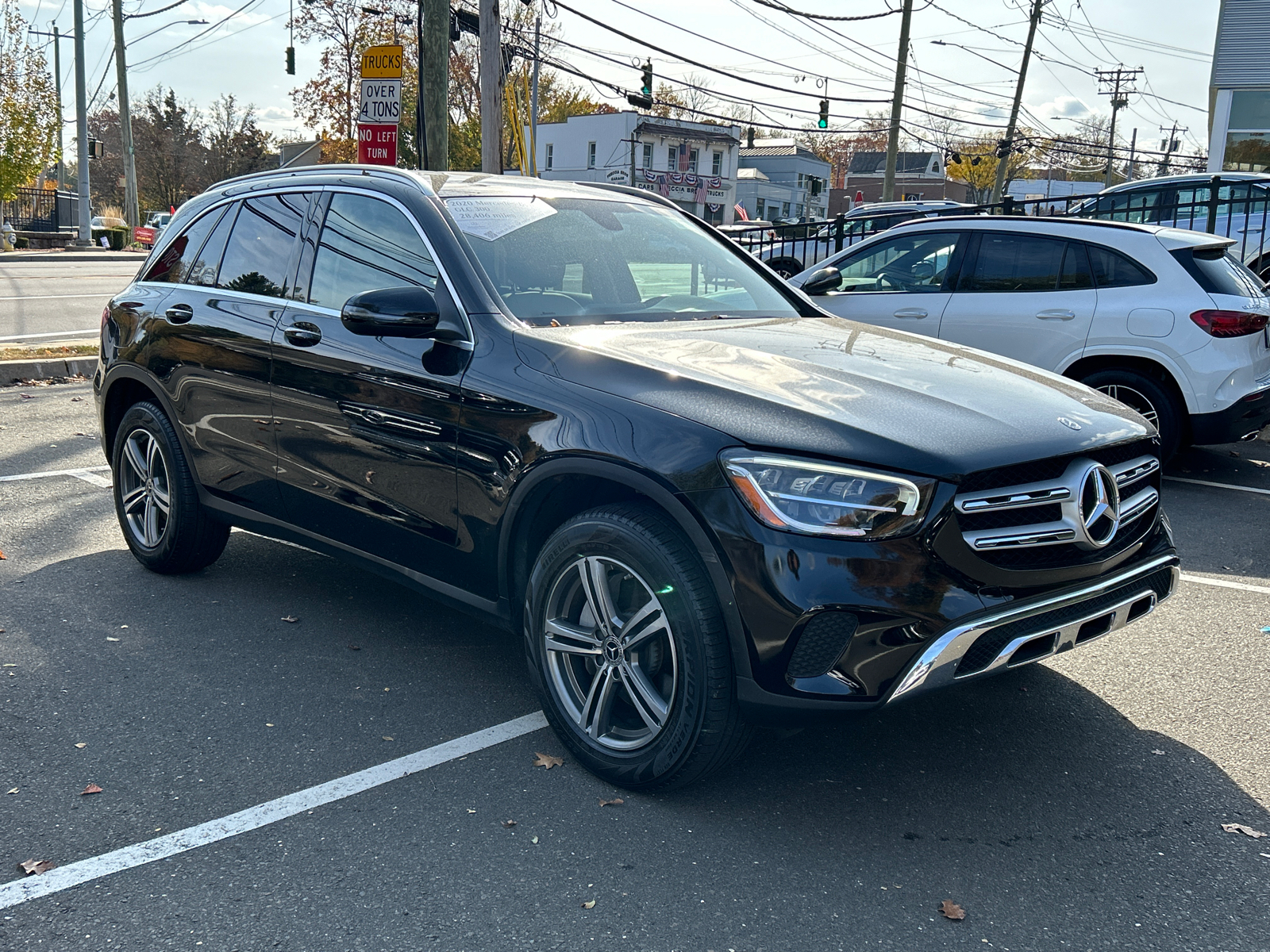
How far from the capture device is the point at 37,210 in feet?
139

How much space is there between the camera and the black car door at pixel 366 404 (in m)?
3.79

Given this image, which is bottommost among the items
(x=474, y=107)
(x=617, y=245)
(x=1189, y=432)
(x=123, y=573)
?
(x=123, y=573)

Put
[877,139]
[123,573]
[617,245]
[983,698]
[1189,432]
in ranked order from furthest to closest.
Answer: [877,139]
[1189,432]
[123,573]
[617,245]
[983,698]

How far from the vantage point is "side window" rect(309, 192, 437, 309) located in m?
4.04

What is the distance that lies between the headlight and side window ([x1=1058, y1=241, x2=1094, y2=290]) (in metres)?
5.67

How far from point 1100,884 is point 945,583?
2.89 feet

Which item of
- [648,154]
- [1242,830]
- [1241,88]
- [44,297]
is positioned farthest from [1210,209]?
[648,154]

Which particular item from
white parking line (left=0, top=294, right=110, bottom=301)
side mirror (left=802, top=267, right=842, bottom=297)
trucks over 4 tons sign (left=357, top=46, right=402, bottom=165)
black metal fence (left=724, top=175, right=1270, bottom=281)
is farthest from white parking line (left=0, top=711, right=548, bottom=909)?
white parking line (left=0, top=294, right=110, bottom=301)

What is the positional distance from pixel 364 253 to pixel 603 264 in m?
0.91

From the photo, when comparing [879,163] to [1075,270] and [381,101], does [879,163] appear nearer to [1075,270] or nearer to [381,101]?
[381,101]

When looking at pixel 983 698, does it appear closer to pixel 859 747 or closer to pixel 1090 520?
pixel 859 747

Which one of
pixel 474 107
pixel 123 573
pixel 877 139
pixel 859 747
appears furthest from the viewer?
pixel 877 139

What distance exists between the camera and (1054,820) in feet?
10.6

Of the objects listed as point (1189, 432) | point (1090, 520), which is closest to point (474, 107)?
point (1189, 432)
